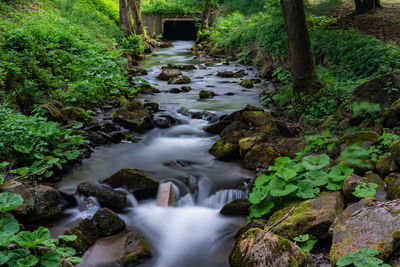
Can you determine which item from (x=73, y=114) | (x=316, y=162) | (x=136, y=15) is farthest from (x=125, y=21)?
(x=316, y=162)

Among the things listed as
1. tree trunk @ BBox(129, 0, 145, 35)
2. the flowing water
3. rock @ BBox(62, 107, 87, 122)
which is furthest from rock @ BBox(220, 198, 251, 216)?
tree trunk @ BBox(129, 0, 145, 35)

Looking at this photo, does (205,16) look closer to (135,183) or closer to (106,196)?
(135,183)

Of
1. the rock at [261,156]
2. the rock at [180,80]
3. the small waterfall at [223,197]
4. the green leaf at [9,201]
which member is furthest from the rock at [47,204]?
the rock at [180,80]

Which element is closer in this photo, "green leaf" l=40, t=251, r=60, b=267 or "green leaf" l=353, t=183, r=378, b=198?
"green leaf" l=40, t=251, r=60, b=267

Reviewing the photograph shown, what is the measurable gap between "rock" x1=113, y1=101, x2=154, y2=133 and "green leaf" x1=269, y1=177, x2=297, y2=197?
4.36m

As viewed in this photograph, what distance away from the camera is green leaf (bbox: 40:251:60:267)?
3020 millimetres

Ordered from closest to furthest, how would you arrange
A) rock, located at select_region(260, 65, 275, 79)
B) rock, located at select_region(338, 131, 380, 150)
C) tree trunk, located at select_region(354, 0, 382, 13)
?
rock, located at select_region(338, 131, 380, 150), rock, located at select_region(260, 65, 275, 79), tree trunk, located at select_region(354, 0, 382, 13)

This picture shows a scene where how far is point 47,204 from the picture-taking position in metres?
4.55

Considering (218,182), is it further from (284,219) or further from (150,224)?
(284,219)

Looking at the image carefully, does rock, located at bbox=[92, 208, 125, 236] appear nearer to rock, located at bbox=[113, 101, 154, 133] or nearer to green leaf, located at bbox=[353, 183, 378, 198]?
green leaf, located at bbox=[353, 183, 378, 198]

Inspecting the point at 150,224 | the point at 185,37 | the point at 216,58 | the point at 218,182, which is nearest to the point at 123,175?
the point at 150,224

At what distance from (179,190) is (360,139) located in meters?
2.81

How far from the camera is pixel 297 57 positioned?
743cm

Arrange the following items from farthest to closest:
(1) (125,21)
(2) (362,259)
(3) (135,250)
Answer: (1) (125,21), (3) (135,250), (2) (362,259)
